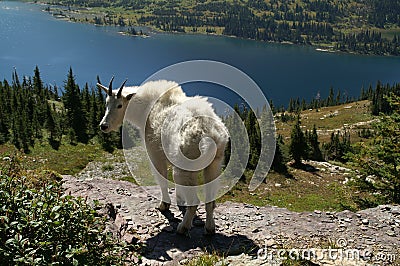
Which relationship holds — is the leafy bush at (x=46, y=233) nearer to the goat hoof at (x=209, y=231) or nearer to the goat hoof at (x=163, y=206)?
the goat hoof at (x=209, y=231)

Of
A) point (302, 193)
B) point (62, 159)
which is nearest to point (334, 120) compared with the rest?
point (302, 193)

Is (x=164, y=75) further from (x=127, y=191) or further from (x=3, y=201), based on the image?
(x=3, y=201)

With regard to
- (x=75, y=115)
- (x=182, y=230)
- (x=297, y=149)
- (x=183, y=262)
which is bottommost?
(x=297, y=149)

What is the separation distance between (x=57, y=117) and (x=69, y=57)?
101 metres

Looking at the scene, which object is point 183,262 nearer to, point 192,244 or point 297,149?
point 192,244

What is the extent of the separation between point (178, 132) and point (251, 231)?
2495 millimetres

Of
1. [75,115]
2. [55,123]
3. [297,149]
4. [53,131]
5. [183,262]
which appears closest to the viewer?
[183,262]

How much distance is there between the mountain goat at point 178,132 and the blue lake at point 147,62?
98491mm

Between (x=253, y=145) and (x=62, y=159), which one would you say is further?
(x=253, y=145)

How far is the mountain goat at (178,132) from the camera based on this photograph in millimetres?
6504

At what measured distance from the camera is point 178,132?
264 inches

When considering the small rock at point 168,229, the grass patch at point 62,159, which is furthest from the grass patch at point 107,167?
the small rock at point 168,229

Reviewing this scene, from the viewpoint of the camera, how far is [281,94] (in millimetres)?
131000

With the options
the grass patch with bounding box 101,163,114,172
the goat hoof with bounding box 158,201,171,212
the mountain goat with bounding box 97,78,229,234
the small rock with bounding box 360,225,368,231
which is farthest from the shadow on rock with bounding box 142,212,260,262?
the grass patch with bounding box 101,163,114,172
